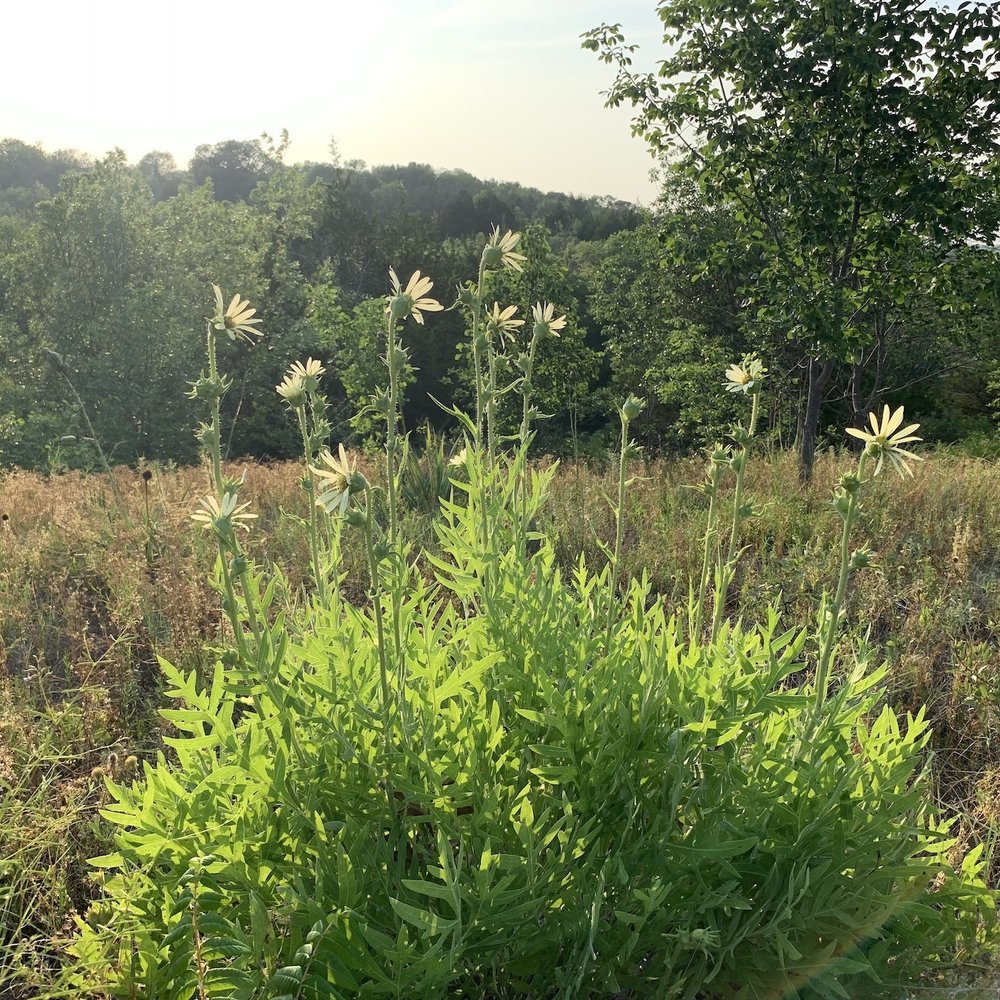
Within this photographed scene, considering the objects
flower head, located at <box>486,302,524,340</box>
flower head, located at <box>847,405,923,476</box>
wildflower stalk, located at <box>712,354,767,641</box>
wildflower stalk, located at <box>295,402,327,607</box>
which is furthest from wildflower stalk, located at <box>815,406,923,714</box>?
wildflower stalk, located at <box>295,402,327,607</box>

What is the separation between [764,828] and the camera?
1.20 metres

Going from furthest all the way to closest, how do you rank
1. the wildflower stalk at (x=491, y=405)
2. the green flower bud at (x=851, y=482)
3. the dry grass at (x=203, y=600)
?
the dry grass at (x=203, y=600) < the wildflower stalk at (x=491, y=405) < the green flower bud at (x=851, y=482)

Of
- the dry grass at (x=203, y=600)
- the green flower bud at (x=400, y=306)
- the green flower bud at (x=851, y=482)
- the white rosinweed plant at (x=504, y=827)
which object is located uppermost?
the green flower bud at (x=400, y=306)

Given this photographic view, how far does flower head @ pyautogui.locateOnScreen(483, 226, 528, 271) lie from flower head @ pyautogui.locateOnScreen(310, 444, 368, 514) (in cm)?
54

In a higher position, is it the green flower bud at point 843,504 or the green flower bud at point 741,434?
the green flower bud at point 741,434

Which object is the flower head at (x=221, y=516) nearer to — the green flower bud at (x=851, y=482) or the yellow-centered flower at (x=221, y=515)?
the yellow-centered flower at (x=221, y=515)

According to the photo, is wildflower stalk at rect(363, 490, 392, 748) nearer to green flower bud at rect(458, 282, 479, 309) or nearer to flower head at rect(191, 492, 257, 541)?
flower head at rect(191, 492, 257, 541)

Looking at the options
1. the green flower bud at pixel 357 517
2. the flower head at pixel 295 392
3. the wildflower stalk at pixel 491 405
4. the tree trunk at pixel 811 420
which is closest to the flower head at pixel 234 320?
the flower head at pixel 295 392

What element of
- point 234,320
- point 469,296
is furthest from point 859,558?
point 234,320

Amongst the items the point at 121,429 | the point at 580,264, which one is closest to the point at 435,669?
the point at 121,429

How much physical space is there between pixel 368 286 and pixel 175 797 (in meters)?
30.5

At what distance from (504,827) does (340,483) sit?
0.57m

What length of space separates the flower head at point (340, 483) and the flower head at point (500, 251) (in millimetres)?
545

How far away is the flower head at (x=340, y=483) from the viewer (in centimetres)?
109
